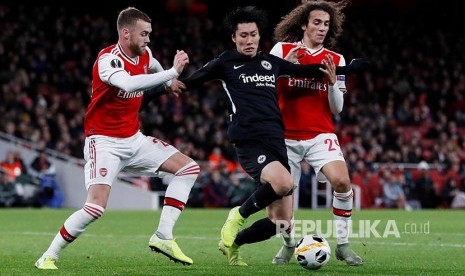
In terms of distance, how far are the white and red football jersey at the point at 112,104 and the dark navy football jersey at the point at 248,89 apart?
543 millimetres

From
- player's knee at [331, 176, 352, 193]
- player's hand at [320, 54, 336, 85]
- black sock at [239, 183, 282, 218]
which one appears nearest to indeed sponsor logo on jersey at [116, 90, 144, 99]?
black sock at [239, 183, 282, 218]

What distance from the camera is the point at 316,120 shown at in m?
9.59

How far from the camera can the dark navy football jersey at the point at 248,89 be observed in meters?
8.84

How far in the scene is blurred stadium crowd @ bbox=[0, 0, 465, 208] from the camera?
986 inches

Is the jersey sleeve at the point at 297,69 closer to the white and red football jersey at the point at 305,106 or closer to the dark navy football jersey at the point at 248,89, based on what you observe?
the dark navy football jersey at the point at 248,89

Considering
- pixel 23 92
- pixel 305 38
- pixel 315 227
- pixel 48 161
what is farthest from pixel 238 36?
pixel 23 92

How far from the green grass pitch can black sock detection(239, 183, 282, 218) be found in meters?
0.53

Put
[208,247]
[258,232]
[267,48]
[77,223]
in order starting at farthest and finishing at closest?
[267,48], [208,247], [258,232], [77,223]

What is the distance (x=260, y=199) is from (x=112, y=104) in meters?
1.59

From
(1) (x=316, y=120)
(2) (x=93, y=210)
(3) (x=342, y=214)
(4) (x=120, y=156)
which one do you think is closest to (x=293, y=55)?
(1) (x=316, y=120)

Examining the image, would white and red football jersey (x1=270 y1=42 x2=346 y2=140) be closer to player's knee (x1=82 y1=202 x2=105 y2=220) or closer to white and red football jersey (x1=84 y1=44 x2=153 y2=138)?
white and red football jersey (x1=84 y1=44 x2=153 y2=138)

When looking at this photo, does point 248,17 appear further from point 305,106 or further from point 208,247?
point 208,247

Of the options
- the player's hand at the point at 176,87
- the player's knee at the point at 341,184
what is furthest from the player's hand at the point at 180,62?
the player's knee at the point at 341,184

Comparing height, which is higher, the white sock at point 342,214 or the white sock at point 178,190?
the white sock at point 178,190
